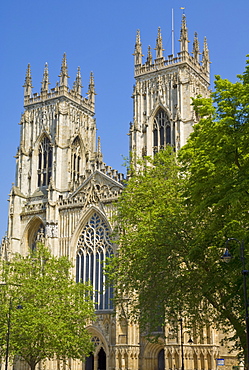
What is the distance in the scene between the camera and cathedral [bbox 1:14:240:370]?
46406 millimetres

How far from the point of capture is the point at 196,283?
84.9 ft

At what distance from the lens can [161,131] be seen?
50156 millimetres

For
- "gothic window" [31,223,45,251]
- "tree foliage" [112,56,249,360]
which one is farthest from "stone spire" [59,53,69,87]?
"tree foliage" [112,56,249,360]

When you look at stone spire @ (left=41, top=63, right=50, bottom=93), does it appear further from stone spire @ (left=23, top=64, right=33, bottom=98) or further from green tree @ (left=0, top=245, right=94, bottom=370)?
green tree @ (left=0, top=245, right=94, bottom=370)

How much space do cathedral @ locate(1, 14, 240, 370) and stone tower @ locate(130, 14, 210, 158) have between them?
9cm

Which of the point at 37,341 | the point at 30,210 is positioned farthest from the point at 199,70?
the point at 37,341

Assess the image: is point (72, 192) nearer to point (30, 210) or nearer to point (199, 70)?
point (30, 210)

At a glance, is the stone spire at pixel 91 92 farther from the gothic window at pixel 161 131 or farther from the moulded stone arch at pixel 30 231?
the moulded stone arch at pixel 30 231

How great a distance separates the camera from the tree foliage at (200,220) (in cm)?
2139

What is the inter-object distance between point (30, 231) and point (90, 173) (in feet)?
26.7

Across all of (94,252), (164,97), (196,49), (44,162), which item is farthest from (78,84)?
(94,252)

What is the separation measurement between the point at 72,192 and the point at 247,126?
32.0 metres

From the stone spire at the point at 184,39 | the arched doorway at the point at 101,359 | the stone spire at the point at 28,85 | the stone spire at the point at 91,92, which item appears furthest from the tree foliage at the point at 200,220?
the stone spire at the point at 28,85

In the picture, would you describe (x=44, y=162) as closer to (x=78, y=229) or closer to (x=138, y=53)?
(x=78, y=229)
